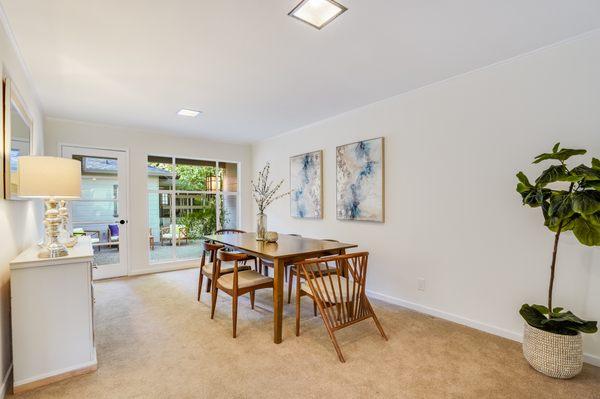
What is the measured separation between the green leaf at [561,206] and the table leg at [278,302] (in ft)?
6.66

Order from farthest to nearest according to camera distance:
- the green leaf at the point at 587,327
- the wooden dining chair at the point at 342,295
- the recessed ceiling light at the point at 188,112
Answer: the recessed ceiling light at the point at 188,112, the wooden dining chair at the point at 342,295, the green leaf at the point at 587,327

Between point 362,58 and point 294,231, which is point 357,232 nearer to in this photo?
point 294,231

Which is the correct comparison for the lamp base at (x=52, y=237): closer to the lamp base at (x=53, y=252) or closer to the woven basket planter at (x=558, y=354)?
the lamp base at (x=53, y=252)

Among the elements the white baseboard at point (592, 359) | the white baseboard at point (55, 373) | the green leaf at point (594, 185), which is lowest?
the white baseboard at point (592, 359)

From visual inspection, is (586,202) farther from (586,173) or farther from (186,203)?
(186,203)

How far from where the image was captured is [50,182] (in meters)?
2.02

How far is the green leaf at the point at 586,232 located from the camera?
187cm

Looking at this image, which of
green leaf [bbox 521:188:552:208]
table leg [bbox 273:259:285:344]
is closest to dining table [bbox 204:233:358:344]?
table leg [bbox 273:259:285:344]

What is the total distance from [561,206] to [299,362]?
2116 millimetres

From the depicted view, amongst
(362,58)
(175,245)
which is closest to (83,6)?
(362,58)

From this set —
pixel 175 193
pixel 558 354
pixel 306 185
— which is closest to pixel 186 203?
pixel 175 193

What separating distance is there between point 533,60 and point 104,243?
580cm

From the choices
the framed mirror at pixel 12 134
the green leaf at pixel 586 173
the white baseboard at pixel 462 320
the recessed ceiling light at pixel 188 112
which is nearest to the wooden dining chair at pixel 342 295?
the white baseboard at pixel 462 320

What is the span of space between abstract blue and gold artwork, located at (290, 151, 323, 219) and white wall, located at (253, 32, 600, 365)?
0.91 meters
